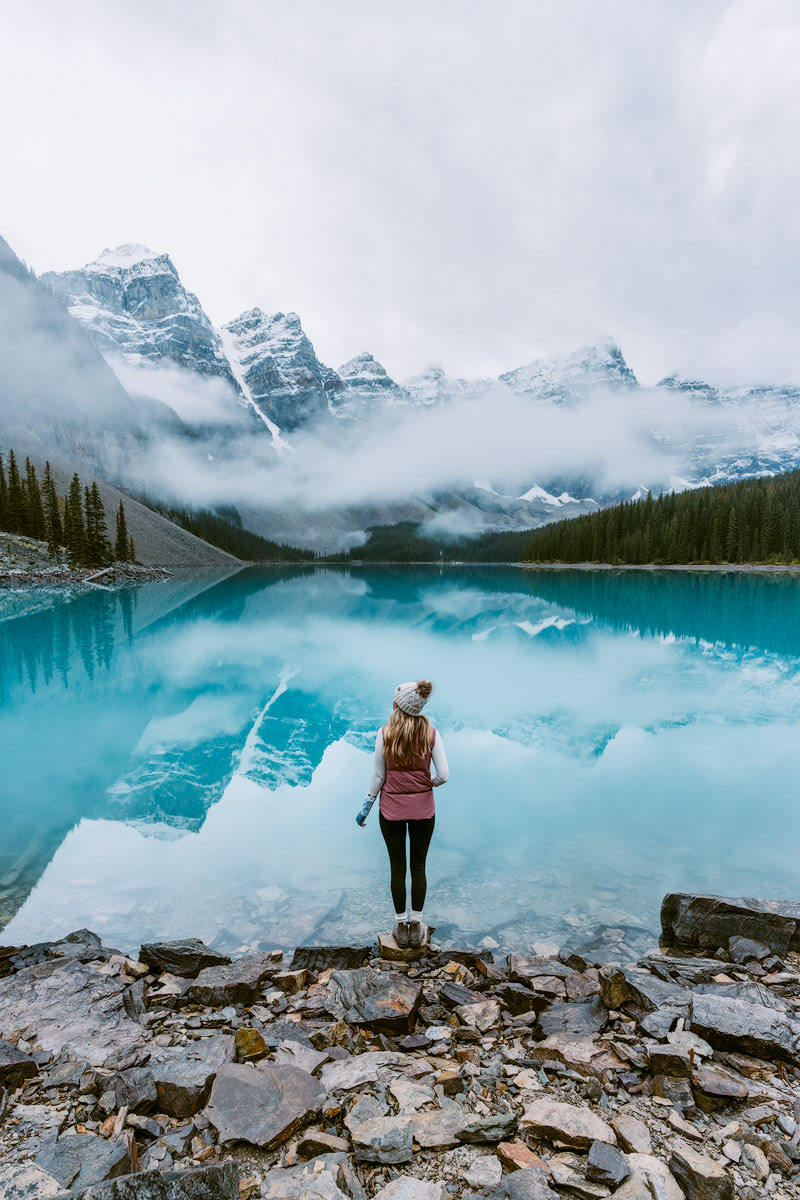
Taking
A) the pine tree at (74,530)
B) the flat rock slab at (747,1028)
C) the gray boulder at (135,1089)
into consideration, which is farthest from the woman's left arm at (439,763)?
the pine tree at (74,530)

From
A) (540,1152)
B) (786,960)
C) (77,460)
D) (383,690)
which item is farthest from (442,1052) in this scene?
(77,460)

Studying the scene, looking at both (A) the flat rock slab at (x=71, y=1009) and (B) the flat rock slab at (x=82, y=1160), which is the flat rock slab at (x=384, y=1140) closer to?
(B) the flat rock slab at (x=82, y=1160)

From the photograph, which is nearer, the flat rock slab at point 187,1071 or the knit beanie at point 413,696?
the flat rock slab at point 187,1071

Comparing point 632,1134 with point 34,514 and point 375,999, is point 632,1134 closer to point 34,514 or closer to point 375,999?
point 375,999

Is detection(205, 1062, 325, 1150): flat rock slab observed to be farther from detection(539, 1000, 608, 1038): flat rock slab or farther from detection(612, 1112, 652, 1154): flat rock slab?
detection(539, 1000, 608, 1038): flat rock slab

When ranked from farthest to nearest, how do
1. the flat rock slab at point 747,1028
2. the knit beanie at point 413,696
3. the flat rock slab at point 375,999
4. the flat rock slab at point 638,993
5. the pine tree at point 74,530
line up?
the pine tree at point 74,530
the knit beanie at point 413,696
the flat rock slab at point 638,993
the flat rock slab at point 375,999
the flat rock slab at point 747,1028

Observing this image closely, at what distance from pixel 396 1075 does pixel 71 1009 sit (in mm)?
3447

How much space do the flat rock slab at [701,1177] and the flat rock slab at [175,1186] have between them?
2.59 meters

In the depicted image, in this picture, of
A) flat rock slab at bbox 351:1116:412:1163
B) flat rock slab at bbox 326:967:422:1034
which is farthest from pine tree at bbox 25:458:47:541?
flat rock slab at bbox 351:1116:412:1163

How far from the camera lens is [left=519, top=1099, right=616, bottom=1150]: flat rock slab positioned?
3895 millimetres

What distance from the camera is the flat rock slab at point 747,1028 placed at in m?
4.98

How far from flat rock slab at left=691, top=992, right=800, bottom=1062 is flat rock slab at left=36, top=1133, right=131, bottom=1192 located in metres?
4.57

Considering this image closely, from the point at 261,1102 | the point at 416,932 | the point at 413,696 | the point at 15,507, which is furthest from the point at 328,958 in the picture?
the point at 15,507

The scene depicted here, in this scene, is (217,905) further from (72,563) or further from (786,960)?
(72,563)
